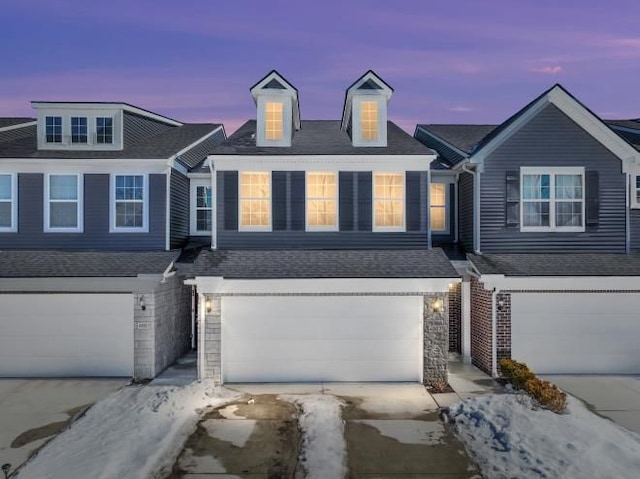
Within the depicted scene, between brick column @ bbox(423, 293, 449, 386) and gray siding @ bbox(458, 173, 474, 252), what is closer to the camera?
brick column @ bbox(423, 293, 449, 386)

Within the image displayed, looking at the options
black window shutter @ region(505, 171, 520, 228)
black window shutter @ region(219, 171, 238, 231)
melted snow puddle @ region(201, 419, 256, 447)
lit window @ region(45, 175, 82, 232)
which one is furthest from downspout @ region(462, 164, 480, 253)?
lit window @ region(45, 175, 82, 232)

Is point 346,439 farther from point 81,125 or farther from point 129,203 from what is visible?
point 81,125

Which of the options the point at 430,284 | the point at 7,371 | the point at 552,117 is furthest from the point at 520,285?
the point at 7,371

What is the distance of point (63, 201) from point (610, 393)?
1581 centimetres

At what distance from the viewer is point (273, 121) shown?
1374 cm

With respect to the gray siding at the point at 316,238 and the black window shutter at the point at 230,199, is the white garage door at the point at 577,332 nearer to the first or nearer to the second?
the gray siding at the point at 316,238

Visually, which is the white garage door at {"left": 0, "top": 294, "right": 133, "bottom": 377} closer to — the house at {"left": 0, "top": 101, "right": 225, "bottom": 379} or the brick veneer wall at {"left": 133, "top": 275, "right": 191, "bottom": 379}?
the house at {"left": 0, "top": 101, "right": 225, "bottom": 379}

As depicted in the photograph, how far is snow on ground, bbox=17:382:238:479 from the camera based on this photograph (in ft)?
23.2

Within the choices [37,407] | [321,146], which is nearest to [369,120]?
[321,146]

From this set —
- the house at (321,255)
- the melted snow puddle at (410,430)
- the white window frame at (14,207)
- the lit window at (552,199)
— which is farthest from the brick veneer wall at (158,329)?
the lit window at (552,199)

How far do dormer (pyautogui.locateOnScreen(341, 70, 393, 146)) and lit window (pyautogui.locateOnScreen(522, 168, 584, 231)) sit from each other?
4498 mm

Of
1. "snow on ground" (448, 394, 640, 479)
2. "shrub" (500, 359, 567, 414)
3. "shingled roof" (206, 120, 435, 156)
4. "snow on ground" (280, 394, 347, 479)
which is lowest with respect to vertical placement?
"snow on ground" (280, 394, 347, 479)

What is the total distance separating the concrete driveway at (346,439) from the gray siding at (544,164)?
5.44 metres

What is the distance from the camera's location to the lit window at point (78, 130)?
46.9ft
